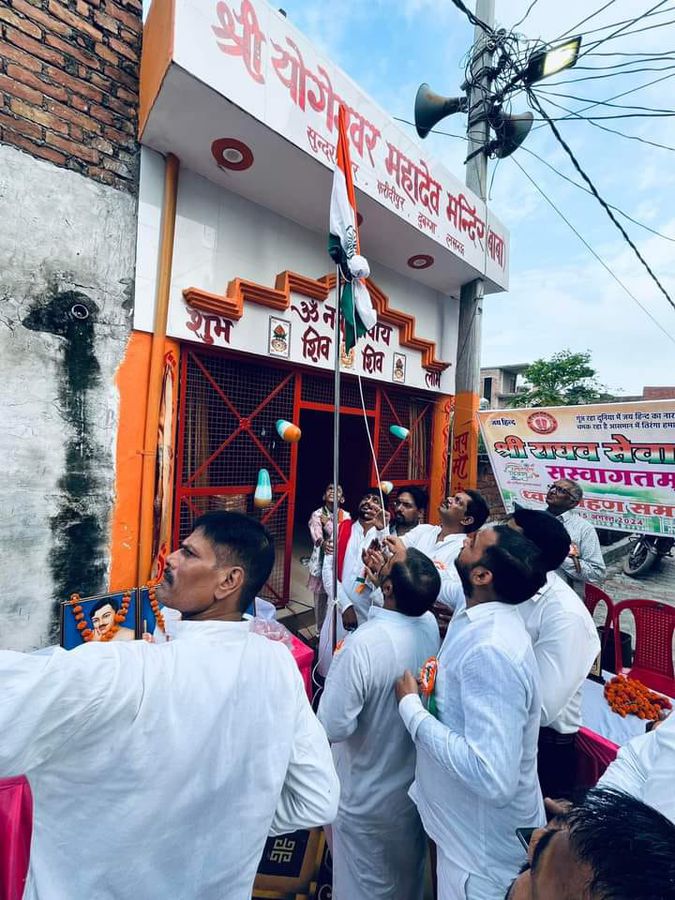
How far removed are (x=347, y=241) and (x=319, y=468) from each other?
661 cm

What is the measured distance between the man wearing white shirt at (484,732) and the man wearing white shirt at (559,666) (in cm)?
50

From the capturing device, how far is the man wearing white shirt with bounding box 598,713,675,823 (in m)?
1.21

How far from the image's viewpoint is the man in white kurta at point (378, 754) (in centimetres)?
171

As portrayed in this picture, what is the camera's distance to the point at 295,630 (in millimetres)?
4645

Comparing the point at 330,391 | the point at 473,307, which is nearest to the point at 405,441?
the point at 330,391

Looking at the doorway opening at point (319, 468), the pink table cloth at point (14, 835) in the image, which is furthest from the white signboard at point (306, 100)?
the pink table cloth at point (14, 835)

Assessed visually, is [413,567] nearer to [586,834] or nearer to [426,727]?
[426,727]

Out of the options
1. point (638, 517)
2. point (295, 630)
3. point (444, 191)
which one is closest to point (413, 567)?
point (295, 630)

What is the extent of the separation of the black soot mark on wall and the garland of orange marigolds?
377 cm

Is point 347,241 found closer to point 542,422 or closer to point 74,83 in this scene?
point 74,83

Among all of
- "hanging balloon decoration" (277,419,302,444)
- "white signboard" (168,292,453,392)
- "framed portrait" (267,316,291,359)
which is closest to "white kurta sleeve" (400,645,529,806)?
"white signboard" (168,292,453,392)

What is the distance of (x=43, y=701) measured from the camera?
2.65 feet

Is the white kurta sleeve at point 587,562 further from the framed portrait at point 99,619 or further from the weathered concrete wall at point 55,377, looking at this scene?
the weathered concrete wall at point 55,377

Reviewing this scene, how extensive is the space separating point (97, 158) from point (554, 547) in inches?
170
